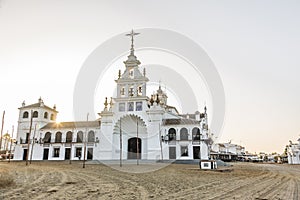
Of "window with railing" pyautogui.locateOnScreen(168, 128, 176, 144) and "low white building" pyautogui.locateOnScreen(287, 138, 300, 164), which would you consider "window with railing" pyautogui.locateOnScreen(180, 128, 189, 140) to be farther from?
"low white building" pyautogui.locateOnScreen(287, 138, 300, 164)

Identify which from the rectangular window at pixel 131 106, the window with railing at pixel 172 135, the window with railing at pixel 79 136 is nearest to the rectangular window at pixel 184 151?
the window with railing at pixel 172 135

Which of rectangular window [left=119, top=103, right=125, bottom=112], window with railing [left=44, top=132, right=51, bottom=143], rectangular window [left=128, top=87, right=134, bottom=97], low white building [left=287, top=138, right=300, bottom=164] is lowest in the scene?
low white building [left=287, top=138, right=300, bottom=164]

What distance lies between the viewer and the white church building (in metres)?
41.2

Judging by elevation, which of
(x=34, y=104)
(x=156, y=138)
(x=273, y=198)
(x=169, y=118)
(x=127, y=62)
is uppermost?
(x=127, y=62)

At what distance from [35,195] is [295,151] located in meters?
69.0

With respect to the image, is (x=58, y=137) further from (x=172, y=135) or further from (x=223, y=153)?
Answer: (x=223, y=153)

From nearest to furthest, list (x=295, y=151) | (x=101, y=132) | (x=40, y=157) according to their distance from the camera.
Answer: (x=101, y=132), (x=40, y=157), (x=295, y=151)

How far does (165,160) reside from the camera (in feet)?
129

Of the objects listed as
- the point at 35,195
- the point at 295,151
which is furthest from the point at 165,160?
the point at 295,151

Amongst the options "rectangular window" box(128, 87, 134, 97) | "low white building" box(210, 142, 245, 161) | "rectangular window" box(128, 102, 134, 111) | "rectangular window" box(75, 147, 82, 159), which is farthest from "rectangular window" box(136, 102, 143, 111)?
"low white building" box(210, 142, 245, 161)

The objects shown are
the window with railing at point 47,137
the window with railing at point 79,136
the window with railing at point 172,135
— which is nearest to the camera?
the window with railing at point 172,135

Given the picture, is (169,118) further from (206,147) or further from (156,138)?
(206,147)

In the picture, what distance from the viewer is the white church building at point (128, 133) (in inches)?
1624

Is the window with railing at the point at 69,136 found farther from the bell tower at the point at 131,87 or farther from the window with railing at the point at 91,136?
the bell tower at the point at 131,87
